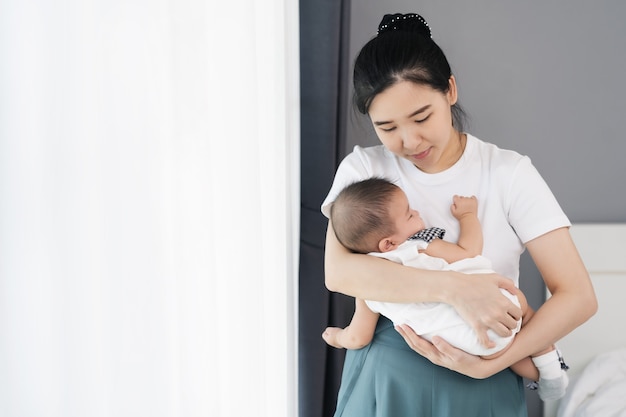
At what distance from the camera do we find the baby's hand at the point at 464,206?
1517mm

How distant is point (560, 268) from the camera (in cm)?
147

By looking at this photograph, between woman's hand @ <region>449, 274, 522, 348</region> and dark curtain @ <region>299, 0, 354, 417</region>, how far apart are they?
0.89 metres

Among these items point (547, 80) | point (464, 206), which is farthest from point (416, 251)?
point (547, 80)

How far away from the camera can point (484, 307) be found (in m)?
1.36

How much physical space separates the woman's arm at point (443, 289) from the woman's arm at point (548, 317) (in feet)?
0.20

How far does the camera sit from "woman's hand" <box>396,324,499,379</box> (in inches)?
54.7

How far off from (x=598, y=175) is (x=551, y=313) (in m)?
1.28

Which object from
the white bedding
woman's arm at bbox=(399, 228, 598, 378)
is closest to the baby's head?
woman's arm at bbox=(399, 228, 598, 378)

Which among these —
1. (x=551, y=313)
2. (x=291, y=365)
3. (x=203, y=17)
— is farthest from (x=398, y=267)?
(x=291, y=365)

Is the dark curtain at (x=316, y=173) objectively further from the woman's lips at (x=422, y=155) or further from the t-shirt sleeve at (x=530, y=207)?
Answer: the t-shirt sleeve at (x=530, y=207)

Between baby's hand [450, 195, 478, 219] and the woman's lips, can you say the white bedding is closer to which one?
baby's hand [450, 195, 478, 219]

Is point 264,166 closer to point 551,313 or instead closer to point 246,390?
point 246,390

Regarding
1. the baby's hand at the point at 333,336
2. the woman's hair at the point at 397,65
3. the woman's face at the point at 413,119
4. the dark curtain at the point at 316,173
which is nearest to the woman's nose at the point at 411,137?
the woman's face at the point at 413,119

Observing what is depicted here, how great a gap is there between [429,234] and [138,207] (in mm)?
656
